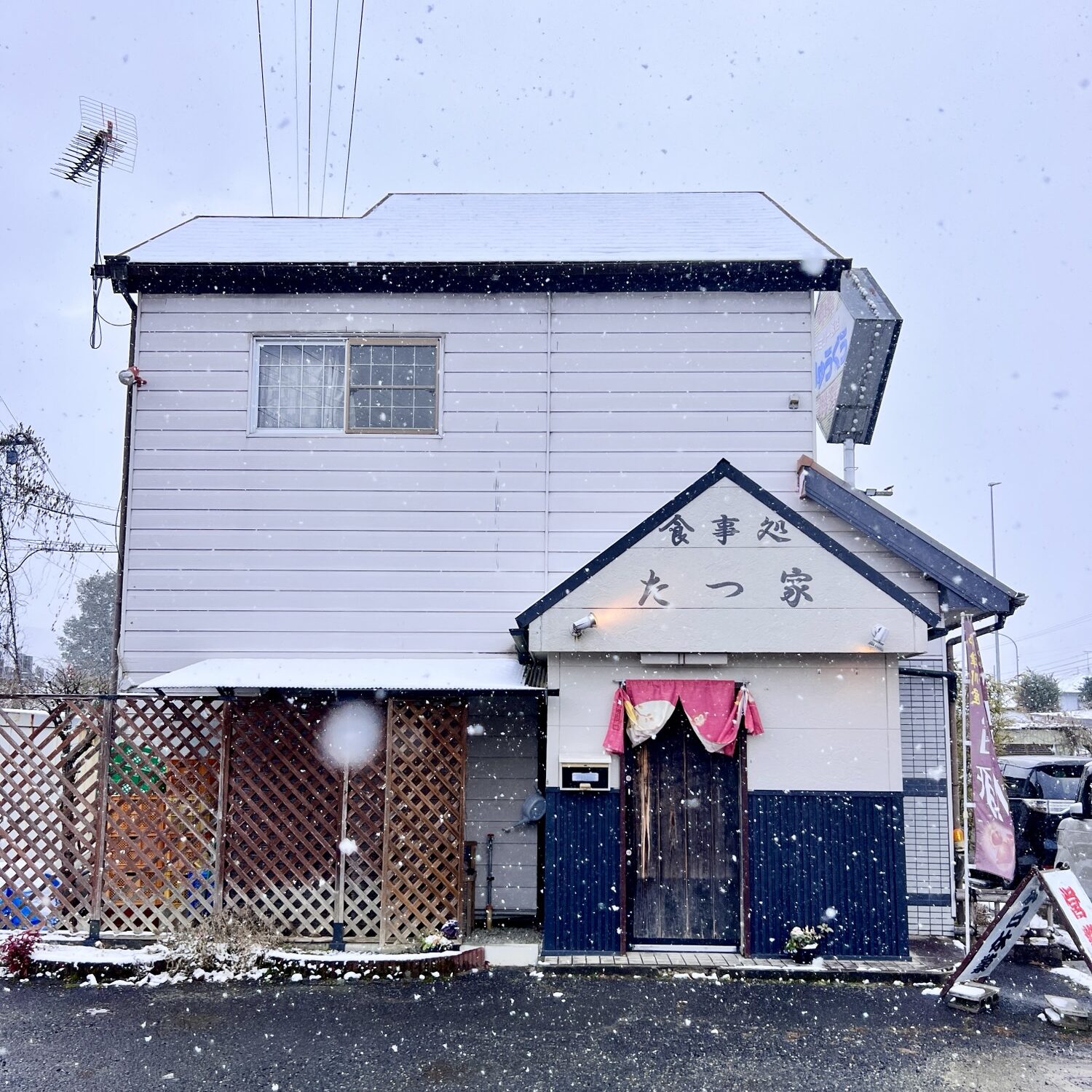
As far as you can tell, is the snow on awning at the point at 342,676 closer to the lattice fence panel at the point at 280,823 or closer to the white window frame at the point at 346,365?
the lattice fence panel at the point at 280,823

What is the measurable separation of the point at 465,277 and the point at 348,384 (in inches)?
70.0

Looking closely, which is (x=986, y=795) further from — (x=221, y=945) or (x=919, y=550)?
(x=221, y=945)

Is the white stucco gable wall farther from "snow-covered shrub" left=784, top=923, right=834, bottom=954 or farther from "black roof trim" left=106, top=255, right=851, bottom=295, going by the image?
"black roof trim" left=106, top=255, right=851, bottom=295

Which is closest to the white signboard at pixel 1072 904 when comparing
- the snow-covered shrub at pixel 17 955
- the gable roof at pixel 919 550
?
the gable roof at pixel 919 550

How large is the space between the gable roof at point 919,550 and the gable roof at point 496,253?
8.09 ft

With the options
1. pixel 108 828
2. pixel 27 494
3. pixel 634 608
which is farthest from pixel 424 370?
pixel 27 494

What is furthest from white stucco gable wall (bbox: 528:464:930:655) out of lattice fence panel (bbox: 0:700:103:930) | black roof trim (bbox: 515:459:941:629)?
lattice fence panel (bbox: 0:700:103:930)

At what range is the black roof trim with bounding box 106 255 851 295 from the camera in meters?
9.84

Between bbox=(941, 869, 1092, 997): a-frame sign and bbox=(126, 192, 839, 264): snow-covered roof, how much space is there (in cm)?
648

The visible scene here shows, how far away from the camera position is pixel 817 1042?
19.9 ft

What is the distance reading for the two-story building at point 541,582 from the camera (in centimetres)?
782

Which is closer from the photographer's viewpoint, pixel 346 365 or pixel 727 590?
pixel 727 590

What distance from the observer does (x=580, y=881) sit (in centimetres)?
775

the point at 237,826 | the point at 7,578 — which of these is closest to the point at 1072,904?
the point at 237,826
